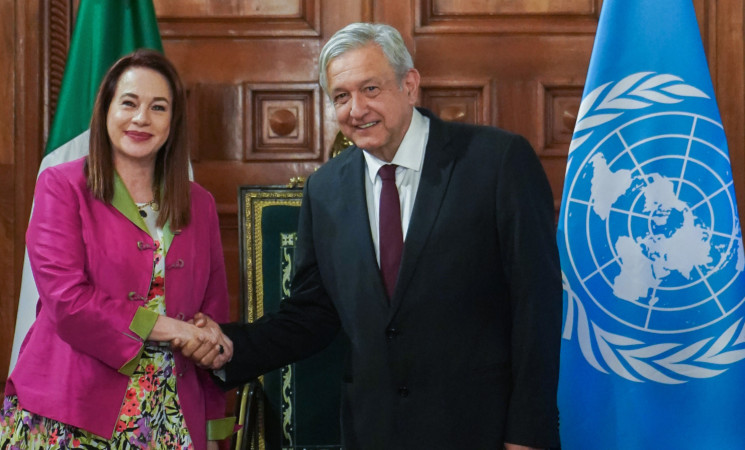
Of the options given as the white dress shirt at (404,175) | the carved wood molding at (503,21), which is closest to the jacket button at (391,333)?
the white dress shirt at (404,175)

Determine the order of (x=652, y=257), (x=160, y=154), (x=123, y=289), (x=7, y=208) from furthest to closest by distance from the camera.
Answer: (x=7, y=208), (x=652, y=257), (x=160, y=154), (x=123, y=289)

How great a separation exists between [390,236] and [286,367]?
88 cm

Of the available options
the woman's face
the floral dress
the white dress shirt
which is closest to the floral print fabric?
the floral dress

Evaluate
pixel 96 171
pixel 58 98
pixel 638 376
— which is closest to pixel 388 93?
pixel 96 171

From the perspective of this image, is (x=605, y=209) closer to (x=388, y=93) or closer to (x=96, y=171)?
(x=388, y=93)

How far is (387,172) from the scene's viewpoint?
6.65 feet

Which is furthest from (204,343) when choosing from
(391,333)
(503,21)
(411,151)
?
(503,21)

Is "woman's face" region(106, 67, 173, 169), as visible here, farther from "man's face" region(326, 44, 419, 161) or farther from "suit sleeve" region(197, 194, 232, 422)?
"man's face" region(326, 44, 419, 161)

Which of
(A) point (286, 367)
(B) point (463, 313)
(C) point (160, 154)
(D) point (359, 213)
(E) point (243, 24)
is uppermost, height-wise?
(E) point (243, 24)

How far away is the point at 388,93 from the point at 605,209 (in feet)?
3.10

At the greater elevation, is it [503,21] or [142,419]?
[503,21]

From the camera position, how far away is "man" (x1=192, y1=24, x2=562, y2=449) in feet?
6.11

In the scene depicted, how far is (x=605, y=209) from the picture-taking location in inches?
103

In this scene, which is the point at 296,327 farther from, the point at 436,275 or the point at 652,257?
the point at 652,257
